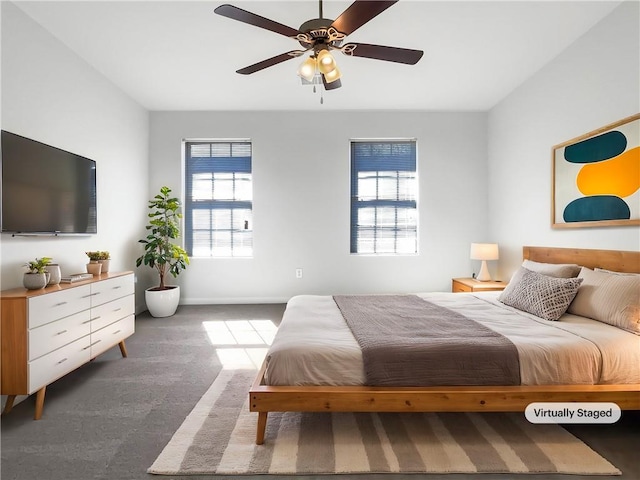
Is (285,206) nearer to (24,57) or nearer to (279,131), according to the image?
(279,131)

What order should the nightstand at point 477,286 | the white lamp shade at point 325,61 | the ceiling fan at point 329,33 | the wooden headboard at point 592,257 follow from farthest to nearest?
the nightstand at point 477,286, the wooden headboard at point 592,257, the white lamp shade at point 325,61, the ceiling fan at point 329,33

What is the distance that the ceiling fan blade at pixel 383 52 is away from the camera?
2.20 metres

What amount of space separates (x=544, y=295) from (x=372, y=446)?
1.68m

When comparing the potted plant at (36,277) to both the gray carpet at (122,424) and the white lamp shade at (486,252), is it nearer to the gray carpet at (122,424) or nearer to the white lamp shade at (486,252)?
the gray carpet at (122,424)

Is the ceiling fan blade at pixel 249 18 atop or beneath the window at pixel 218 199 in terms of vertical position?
atop

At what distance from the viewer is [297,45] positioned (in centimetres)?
314

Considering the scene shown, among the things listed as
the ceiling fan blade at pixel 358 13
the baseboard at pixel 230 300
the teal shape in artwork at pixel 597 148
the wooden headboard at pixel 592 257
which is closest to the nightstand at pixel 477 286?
the wooden headboard at pixel 592 257

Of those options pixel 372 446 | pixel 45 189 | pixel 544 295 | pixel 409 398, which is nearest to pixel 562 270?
pixel 544 295

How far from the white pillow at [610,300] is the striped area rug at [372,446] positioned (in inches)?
32.4

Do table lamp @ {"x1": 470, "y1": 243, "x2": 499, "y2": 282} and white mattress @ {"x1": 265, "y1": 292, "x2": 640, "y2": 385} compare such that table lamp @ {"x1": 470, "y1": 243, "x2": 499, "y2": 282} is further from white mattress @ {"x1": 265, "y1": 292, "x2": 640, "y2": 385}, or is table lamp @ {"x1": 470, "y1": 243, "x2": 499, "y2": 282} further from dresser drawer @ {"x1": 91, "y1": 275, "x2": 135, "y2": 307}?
dresser drawer @ {"x1": 91, "y1": 275, "x2": 135, "y2": 307}

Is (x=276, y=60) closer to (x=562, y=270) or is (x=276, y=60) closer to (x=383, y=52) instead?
(x=383, y=52)

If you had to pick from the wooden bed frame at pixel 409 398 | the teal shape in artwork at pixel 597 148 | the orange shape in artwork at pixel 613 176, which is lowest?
the wooden bed frame at pixel 409 398

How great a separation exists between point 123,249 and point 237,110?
2448mm

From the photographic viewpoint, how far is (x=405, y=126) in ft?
16.0
